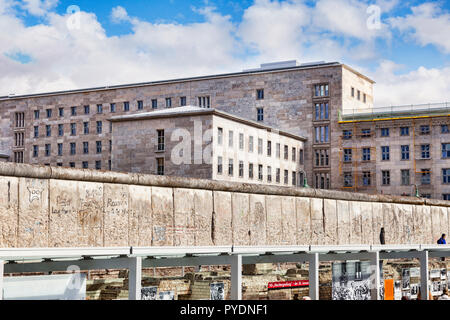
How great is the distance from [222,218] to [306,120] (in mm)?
50978

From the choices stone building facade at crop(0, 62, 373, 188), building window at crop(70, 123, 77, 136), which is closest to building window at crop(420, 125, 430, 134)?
stone building facade at crop(0, 62, 373, 188)

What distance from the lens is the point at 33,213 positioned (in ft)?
58.9

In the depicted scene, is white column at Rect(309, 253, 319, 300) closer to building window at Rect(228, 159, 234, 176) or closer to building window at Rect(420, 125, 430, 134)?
building window at Rect(228, 159, 234, 176)

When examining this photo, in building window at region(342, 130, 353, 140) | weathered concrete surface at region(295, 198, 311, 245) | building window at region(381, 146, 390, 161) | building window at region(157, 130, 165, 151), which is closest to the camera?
weathered concrete surface at region(295, 198, 311, 245)

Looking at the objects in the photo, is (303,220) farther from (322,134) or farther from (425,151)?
(322,134)

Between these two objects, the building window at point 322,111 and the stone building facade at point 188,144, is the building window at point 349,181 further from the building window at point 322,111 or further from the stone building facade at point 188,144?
the stone building facade at point 188,144

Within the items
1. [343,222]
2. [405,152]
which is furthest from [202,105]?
[343,222]

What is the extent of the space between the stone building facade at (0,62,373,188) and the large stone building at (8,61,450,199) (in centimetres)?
11

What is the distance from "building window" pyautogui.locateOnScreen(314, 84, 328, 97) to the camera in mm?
73312

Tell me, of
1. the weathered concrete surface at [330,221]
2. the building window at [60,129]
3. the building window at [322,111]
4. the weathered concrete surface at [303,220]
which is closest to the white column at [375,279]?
the weathered concrete surface at [303,220]

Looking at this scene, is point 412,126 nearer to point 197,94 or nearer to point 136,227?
point 197,94

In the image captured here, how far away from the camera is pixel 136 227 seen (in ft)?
70.1

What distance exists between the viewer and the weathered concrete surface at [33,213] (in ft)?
57.9
